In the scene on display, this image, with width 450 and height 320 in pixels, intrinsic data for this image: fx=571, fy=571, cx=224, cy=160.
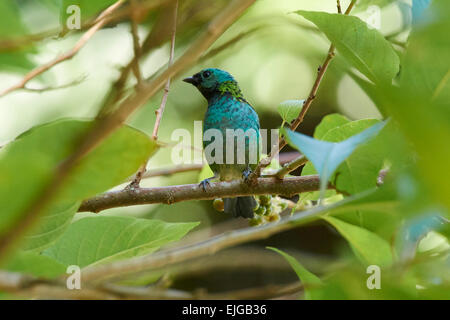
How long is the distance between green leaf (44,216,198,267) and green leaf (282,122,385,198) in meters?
0.36

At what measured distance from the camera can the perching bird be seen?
90.6 inches

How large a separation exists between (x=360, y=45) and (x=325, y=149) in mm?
270

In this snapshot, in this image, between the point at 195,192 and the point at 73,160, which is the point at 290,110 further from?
the point at 73,160

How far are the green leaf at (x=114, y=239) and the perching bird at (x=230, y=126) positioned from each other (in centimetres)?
123

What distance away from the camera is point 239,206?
7.21 feet

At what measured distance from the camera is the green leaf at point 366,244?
2.19ft

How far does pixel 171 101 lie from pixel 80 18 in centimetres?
269

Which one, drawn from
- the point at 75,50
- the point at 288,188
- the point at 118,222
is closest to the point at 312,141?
the point at 118,222

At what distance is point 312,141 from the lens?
0.62 metres

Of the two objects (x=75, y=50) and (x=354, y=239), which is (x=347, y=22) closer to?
(x=354, y=239)

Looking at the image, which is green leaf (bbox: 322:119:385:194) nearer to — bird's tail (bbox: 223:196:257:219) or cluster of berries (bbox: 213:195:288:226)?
cluster of berries (bbox: 213:195:288:226)

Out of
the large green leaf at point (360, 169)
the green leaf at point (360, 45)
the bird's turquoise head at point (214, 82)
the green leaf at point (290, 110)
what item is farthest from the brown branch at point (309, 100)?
the bird's turquoise head at point (214, 82)

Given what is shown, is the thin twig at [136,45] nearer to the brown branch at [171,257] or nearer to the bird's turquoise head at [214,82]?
the brown branch at [171,257]

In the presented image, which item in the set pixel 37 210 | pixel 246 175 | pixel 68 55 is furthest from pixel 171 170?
pixel 37 210
